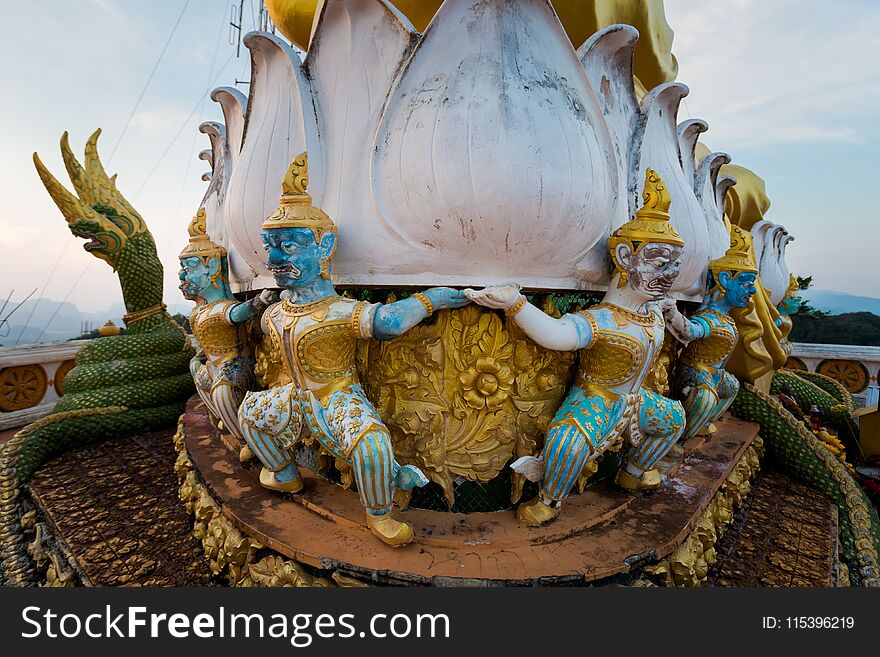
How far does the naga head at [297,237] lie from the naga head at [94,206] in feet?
12.1

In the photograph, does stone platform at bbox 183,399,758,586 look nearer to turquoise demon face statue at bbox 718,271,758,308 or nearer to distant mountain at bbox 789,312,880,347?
turquoise demon face statue at bbox 718,271,758,308

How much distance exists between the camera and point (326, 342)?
6.83 feet

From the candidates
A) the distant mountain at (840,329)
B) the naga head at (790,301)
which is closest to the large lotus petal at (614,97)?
the naga head at (790,301)

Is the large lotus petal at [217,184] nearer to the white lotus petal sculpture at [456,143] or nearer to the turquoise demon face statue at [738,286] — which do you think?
the white lotus petal sculpture at [456,143]

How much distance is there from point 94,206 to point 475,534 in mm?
4946

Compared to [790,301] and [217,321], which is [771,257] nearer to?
[790,301]

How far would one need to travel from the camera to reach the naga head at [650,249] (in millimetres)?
2125

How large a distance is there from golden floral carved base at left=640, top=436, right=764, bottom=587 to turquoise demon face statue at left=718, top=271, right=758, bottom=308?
1.16 m

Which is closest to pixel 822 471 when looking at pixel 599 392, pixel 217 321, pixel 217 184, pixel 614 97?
pixel 599 392

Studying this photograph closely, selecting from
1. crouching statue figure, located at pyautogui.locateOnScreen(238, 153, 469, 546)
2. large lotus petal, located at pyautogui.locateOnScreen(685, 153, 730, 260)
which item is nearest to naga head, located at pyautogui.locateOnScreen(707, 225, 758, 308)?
large lotus petal, located at pyautogui.locateOnScreen(685, 153, 730, 260)

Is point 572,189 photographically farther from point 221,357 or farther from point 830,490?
point 830,490

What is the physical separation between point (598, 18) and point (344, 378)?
8.79 ft

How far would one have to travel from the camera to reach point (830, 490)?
3414 millimetres

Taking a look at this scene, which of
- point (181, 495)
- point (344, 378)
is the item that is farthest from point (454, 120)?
point (181, 495)
